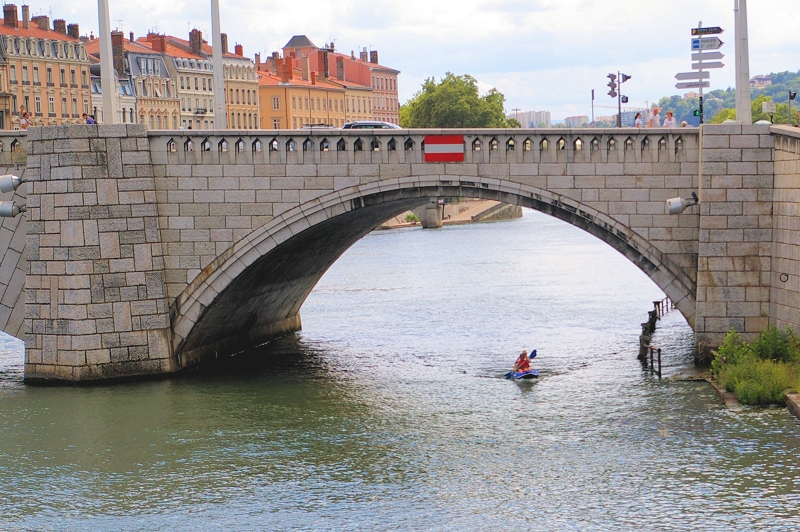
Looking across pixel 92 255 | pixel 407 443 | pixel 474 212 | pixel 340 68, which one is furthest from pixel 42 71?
pixel 407 443

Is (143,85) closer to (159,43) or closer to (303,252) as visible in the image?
(159,43)

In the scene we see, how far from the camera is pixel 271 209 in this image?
31.0 meters

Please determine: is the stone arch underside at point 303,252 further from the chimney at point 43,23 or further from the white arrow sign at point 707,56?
the chimney at point 43,23

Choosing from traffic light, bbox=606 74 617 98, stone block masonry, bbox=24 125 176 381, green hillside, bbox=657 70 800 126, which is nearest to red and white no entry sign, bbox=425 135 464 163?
traffic light, bbox=606 74 617 98

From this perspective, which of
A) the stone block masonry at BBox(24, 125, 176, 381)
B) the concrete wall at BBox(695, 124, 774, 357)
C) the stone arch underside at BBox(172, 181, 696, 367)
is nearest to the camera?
the concrete wall at BBox(695, 124, 774, 357)

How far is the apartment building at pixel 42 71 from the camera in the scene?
7525cm

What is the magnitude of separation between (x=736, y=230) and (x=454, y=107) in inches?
2716

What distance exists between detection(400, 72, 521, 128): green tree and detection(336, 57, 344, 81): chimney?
677 cm

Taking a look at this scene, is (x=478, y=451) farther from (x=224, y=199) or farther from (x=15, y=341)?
(x=15, y=341)

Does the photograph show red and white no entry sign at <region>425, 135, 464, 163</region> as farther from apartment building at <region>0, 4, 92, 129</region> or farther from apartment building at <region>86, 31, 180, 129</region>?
apartment building at <region>86, 31, 180, 129</region>

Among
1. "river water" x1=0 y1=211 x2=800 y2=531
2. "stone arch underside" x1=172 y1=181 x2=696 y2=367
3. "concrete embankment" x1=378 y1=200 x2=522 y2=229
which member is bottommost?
"river water" x1=0 y1=211 x2=800 y2=531

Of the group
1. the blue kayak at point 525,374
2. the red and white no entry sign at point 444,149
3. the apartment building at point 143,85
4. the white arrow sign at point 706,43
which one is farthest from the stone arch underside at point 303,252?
the apartment building at point 143,85

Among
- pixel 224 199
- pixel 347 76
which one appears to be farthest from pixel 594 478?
pixel 347 76

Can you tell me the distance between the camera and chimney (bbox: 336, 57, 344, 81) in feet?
312
